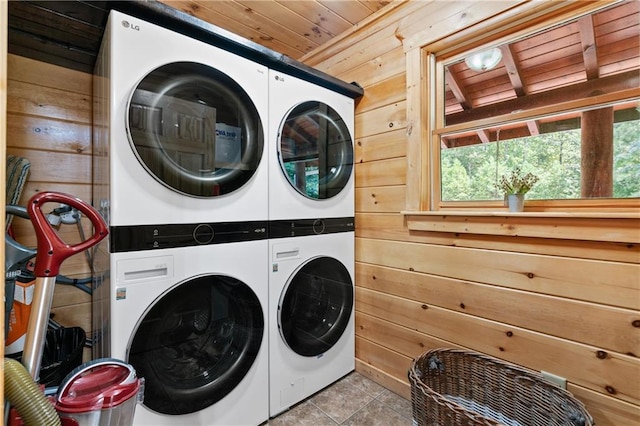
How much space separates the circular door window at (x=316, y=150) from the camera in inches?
59.5

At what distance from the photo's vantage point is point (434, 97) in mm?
1627

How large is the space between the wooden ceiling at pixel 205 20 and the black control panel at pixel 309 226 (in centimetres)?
100

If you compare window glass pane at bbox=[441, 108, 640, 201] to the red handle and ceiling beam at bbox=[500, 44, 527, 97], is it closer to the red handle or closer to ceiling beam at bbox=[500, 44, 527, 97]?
ceiling beam at bbox=[500, 44, 527, 97]

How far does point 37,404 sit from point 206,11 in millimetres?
1922

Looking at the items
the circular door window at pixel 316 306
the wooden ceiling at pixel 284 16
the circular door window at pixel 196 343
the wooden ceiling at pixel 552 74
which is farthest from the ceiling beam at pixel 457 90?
the circular door window at pixel 196 343

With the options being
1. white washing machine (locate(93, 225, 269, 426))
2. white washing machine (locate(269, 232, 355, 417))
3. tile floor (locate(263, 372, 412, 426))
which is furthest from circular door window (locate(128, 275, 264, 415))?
tile floor (locate(263, 372, 412, 426))

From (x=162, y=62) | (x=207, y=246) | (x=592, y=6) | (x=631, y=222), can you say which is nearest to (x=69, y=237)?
(x=207, y=246)

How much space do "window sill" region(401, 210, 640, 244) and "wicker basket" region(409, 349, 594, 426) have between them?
1.88ft

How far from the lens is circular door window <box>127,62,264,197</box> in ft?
3.52

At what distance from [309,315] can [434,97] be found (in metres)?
1.38

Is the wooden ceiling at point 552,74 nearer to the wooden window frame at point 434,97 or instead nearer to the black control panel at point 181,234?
Answer: the wooden window frame at point 434,97

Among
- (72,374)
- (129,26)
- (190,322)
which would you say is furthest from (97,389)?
(129,26)

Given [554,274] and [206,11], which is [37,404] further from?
[206,11]

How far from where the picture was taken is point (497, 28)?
137 cm
